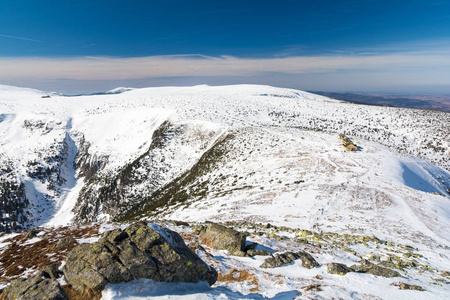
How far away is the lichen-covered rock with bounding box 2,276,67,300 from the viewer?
22.0 feet

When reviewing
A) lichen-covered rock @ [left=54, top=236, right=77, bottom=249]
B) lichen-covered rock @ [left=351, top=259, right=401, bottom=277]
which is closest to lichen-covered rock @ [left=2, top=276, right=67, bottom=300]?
lichen-covered rock @ [left=54, top=236, right=77, bottom=249]

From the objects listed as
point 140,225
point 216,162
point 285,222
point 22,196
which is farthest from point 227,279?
point 22,196

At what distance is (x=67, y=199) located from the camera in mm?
58188

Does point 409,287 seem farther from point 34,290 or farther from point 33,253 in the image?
point 33,253

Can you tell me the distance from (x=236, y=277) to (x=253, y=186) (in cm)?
2153

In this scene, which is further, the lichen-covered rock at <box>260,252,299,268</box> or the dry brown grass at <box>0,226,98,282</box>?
the lichen-covered rock at <box>260,252,299,268</box>

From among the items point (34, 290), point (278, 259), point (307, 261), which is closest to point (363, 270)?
point (307, 261)

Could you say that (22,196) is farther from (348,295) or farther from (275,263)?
(348,295)

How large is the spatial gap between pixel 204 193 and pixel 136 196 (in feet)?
56.4

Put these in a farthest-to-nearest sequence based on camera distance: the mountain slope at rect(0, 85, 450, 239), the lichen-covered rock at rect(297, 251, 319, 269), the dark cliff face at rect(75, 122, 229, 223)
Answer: the dark cliff face at rect(75, 122, 229, 223) < the mountain slope at rect(0, 85, 450, 239) < the lichen-covered rock at rect(297, 251, 319, 269)

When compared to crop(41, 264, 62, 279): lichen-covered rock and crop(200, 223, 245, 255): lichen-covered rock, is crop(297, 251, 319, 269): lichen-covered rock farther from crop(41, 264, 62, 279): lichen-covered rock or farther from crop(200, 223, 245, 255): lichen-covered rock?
crop(41, 264, 62, 279): lichen-covered rock

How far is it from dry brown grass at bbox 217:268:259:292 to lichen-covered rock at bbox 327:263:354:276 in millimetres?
3888

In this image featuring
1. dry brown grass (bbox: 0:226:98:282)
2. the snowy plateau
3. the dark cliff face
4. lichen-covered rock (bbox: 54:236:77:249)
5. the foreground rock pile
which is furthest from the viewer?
the dark cliff face

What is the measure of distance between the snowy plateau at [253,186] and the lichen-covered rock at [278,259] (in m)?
0.31
